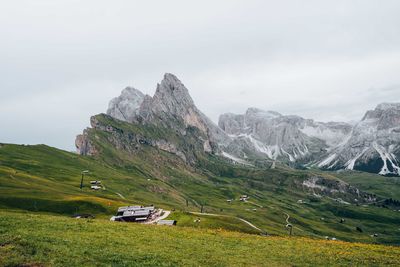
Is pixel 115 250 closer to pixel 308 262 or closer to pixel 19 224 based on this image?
pixel 19 224

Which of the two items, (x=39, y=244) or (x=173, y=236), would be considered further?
(x=173, y=236)

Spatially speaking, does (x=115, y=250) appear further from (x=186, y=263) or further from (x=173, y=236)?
(x=173, y=236)

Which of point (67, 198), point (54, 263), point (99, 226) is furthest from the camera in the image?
point (67, 198)

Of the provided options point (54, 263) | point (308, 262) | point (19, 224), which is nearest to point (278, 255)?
point (308, 262)

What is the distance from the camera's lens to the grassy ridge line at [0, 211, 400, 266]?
34.6m

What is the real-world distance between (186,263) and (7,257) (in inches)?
631

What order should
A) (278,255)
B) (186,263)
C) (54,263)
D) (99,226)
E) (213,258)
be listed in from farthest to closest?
(99,226) < (278,255) < (213,258) < (186,263) < (54,263)

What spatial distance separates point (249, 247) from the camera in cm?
4741

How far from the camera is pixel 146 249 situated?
131ft

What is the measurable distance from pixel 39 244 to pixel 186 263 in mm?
14483

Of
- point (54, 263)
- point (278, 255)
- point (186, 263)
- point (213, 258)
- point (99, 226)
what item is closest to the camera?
point (54, 263)

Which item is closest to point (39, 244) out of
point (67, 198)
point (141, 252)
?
point (141, 252)

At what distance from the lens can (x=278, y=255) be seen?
4406cm

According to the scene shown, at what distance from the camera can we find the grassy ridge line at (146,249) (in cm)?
3462
